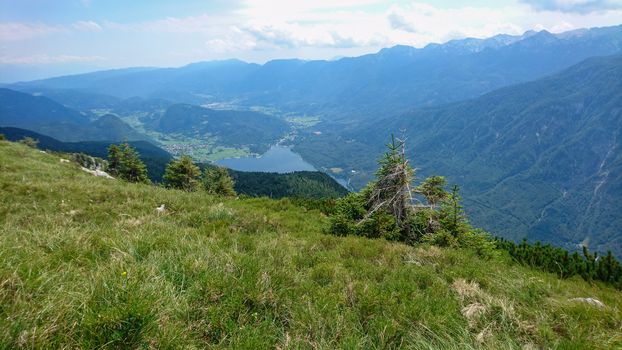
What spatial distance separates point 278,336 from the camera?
432cm

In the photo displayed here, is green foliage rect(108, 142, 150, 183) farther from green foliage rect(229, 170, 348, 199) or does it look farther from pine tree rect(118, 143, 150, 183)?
green foliage rect(229, 170, 348, 199)

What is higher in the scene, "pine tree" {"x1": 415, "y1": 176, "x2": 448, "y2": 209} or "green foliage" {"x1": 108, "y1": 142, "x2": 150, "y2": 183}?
"pine tree" {"x1": 415, "y1": 176, "x2": 448, "y2": 209}

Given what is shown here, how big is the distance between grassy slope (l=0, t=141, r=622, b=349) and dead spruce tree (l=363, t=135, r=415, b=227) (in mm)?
4281

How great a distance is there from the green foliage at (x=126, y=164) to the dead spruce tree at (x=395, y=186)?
125 feet

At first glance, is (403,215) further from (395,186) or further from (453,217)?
(453,217)

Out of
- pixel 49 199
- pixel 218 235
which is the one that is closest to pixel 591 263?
pixel 218 235

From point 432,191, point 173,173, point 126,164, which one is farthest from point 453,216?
point 126,164

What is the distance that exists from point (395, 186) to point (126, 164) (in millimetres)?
43119

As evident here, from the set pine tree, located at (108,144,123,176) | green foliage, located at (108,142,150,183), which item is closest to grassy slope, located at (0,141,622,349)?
green foliage, located at (108,142,150,183)

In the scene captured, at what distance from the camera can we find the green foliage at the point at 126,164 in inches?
1815

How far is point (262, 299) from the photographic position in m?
4.88

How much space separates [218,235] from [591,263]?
41.4 feet

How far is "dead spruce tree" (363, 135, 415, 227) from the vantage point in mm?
13023

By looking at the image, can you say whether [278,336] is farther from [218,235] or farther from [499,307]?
[218,235]
